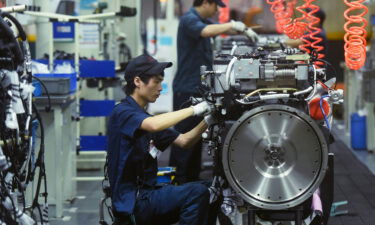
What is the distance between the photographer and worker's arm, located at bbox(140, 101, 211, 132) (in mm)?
3801

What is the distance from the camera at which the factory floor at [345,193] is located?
18.2 feet

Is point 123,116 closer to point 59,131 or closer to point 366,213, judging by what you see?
point 59,131

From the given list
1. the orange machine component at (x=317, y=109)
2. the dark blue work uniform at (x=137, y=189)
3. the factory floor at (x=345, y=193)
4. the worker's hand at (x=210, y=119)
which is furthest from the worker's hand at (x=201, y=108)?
the factory floor at (x=345, y=193)

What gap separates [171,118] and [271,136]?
55 centimetres

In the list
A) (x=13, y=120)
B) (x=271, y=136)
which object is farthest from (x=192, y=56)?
(x=13, y=120)

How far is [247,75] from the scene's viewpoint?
3.84 meters

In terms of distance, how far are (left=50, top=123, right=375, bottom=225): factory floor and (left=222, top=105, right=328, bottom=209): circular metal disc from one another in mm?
1856

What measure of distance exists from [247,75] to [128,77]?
716 mm

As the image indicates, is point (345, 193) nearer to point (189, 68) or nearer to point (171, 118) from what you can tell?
point (189, 68)

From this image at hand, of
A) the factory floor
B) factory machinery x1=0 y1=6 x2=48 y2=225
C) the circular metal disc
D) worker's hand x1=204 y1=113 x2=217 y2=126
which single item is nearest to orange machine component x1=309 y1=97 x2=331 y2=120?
the circular metal disc

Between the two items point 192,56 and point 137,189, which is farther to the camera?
point 192,56

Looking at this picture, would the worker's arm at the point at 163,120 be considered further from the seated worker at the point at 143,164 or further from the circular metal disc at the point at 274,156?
the circular metal disc at the point at 274,156

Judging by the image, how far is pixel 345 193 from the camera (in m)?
6.55

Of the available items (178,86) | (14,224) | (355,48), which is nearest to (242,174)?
(14,224)
